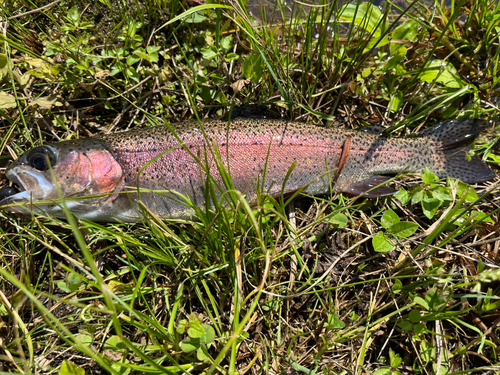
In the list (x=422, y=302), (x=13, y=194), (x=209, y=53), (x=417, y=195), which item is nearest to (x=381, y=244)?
(x=422, y=302)

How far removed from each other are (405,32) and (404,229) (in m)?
1.99

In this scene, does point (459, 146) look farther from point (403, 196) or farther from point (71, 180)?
point (71, 180)

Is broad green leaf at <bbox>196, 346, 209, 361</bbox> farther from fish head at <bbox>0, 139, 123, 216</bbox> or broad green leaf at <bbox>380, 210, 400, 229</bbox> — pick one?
broad green leaf at <bbox>380, 210, 400, 229</bbox>

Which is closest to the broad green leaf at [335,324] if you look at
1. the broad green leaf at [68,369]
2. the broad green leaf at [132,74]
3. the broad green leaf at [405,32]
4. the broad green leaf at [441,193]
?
the broad green leaf at [441,193]

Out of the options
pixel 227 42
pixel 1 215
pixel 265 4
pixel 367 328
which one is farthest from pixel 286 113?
pixel 1 215

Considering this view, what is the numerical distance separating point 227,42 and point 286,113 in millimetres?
972

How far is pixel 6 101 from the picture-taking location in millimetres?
3252

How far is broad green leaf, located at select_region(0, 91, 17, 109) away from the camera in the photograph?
3.23 m

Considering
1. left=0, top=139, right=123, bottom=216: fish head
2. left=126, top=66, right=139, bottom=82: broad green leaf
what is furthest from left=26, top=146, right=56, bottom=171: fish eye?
left=126, top=66, right=139, bottom=82: broad green leaf

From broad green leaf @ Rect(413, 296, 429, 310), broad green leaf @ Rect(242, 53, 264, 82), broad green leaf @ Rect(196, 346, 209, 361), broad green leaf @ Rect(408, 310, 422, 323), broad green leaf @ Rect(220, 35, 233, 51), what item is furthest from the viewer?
broad green leaf @ Rect(220, 35, 233, 51)

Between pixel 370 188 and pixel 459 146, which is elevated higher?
pixel 459 146

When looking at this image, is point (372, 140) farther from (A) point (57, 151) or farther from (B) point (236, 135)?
(A) point (57, 151)

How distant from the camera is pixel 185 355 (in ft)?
8.07

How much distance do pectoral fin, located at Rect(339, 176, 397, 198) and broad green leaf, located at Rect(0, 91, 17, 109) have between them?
3391 millimetres
